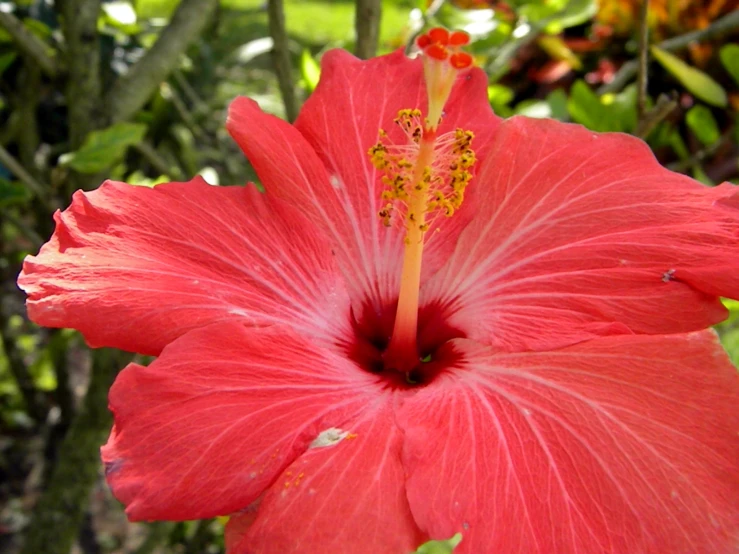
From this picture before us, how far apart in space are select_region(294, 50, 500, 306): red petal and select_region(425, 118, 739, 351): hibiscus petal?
43 millimetres

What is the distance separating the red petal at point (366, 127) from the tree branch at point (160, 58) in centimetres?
46

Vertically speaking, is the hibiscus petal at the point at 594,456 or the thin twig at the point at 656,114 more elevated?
the thin twig at the point at 656,114

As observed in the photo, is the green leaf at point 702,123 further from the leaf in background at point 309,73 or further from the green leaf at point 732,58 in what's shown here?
the leaf in background at point 309,73

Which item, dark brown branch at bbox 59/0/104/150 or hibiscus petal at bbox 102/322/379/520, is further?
dark brown branch at bbox 59/0/104/150

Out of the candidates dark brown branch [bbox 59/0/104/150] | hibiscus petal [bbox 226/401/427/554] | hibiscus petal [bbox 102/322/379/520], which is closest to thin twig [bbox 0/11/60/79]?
dark brown branch [bbox 59/0/104/150]

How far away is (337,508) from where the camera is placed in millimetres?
691

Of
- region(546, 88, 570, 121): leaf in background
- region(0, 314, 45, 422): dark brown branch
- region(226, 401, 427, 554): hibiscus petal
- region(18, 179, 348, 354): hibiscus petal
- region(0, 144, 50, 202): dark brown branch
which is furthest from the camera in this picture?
region(0, 314, 45, 422): dark brown branch

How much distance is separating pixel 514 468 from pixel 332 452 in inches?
7.1

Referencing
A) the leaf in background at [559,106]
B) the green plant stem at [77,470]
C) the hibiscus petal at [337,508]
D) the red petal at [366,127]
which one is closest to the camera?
the hibiscus petal at [337,508]

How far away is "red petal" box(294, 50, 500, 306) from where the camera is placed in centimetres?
103

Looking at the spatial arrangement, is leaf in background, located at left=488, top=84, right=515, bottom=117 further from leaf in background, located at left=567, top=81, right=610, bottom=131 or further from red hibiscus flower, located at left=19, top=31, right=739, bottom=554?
red hibiscus flower, located at left=19, top=31, right=739, bottom=554

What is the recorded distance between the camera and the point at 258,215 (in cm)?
95

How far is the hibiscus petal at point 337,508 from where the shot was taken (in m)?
0.67

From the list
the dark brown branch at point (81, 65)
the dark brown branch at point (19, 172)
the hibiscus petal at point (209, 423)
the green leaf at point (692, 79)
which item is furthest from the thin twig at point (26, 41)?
the green leaf at point (692, 79)
